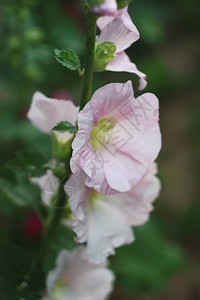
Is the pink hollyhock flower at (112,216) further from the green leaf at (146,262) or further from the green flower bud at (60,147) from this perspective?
the green leaf at (146,262)

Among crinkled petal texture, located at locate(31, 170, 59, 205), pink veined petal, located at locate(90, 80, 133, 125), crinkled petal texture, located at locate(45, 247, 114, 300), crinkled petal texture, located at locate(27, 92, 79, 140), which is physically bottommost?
crinkled petal texture, located at locate(45, 247, 114, 300)

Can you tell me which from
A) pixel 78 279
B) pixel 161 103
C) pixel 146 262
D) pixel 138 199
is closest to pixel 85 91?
pixel 138 199

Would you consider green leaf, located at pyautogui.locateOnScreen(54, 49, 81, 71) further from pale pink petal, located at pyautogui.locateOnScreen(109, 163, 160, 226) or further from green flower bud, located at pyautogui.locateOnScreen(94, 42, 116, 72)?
pale pink petal, located at pyautogui.locateOnScreen(109, 163, 160, 226)

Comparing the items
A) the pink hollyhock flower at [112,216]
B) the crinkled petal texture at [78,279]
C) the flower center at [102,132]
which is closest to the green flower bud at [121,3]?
the flower center at [102,132]

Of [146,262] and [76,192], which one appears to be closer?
[76,192]

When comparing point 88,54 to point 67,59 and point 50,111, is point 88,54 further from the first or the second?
point 50,111

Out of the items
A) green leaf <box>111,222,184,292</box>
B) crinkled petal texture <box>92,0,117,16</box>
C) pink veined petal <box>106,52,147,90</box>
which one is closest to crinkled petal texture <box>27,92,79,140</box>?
pink veined petal <box>106,52,147,90</box>
